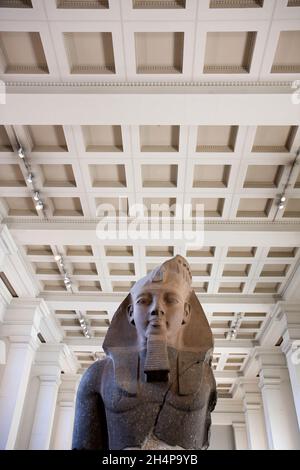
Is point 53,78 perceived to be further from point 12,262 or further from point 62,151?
point 12,262

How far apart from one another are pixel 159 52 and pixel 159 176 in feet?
10.1

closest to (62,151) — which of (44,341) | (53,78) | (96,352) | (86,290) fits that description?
(53,78)

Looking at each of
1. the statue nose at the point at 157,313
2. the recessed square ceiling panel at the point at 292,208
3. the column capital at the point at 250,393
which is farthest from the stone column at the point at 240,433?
the statue nose at the point at 157,313

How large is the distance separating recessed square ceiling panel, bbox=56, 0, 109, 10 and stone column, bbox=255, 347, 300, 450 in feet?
43.8

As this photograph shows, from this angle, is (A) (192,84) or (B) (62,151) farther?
(B) (62,151)

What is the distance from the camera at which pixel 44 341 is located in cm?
1520

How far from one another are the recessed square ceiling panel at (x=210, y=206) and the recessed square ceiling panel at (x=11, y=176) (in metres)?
4.11

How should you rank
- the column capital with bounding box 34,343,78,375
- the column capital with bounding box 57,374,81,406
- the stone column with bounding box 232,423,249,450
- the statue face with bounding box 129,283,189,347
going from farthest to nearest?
the stone column with bounding box 232,423,249,450, the column capital with bounding box 57,374,81,406, the column capital with bounding box 34,343,78,375, the statue face with bounding box 129,283,189,347

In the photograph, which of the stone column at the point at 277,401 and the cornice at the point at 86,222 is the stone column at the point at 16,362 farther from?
the stone column at the point at 277,401

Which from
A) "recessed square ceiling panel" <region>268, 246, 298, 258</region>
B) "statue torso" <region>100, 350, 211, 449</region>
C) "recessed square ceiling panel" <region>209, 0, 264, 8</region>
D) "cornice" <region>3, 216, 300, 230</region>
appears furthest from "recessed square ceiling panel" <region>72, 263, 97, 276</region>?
"statue torso" <region>100, 350, 211, 449</region>

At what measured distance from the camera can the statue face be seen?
2.87 m

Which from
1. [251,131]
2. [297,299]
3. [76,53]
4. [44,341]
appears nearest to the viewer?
[76,53]

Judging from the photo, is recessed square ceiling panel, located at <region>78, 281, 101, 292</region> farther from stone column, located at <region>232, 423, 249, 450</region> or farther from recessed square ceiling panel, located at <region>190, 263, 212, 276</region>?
stone column, located at <region>232, 423, 249, 450</region>

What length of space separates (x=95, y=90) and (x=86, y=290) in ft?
24.8
